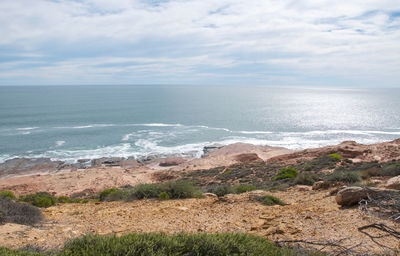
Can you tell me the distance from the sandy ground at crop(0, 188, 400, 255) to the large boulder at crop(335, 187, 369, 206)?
28 cm

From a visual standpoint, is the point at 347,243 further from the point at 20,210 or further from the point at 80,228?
the point at 20,210

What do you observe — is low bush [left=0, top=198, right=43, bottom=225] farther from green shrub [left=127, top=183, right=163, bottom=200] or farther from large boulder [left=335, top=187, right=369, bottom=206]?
large boulder [left=335, top=187, right=369, bottom=206]

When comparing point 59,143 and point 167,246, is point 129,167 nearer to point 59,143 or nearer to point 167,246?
point 59,143

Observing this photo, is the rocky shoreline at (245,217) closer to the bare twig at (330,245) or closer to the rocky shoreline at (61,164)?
the bare twig at (330,245)

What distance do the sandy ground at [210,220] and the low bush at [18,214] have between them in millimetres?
360

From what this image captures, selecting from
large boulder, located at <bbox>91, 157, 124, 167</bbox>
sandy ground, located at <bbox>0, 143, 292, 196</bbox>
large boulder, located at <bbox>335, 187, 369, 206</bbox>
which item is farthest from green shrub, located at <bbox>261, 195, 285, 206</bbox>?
large boulder, located at <bbox>91, 157, 124, 167</bbox>

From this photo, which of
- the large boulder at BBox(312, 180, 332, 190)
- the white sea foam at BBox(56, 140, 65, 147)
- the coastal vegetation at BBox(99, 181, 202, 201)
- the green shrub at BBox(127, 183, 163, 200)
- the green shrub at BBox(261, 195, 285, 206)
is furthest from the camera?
the white sea foam at BBox(56, 140, 65, 147)

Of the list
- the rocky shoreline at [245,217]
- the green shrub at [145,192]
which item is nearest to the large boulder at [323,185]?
the rocky shoreline at [245,217]

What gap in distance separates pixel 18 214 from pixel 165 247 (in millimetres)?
5575

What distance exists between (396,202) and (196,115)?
66952 millimetres

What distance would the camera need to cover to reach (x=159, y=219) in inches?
301

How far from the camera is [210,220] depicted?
747 cm

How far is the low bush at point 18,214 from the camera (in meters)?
7.15

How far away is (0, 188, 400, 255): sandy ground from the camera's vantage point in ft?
19.1
